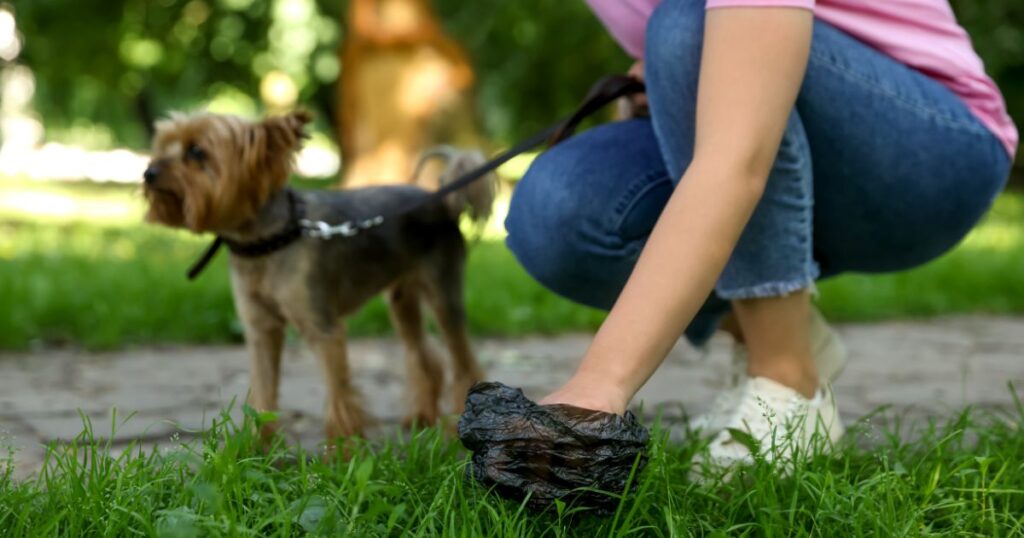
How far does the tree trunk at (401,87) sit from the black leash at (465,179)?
26.9 ft

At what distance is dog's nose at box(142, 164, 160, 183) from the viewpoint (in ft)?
11.0

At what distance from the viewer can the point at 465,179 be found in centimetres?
314

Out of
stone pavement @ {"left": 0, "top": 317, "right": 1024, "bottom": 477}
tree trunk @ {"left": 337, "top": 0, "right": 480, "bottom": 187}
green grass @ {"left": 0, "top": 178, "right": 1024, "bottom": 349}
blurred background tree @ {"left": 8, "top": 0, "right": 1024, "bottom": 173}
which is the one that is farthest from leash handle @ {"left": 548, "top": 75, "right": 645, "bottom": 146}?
blurred background tree @ {"left": 8, "top": 0, "right": 1024, "bottom": 173}

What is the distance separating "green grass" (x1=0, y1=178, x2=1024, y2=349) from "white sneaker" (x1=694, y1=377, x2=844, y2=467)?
2034 millimetres

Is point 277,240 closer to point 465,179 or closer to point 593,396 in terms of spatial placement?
point 465,179

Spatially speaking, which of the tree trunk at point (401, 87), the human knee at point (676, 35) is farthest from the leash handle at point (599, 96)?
the tree trunk at point (401, 87)

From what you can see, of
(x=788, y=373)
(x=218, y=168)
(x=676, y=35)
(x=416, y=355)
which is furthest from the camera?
(x=416, y=355)

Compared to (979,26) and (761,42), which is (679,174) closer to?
(761,42)

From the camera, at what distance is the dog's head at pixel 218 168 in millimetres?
3309

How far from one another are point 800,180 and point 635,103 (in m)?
0.82

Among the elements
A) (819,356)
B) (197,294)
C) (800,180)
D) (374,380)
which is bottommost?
(374,380)

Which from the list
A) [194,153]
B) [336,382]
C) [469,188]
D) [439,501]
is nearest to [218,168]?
[194,153]

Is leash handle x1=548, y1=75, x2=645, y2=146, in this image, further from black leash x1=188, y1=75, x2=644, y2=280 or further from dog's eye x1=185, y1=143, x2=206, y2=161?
dog's eye x1=185, y1=143, x2=206, y2=161

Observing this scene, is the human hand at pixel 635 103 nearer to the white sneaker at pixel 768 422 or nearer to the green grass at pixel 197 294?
the white sneaker at pixel 768 422
